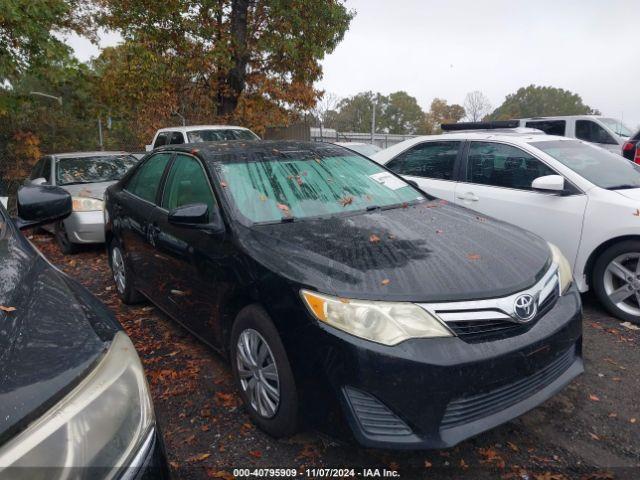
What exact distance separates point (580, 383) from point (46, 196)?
3422 mm

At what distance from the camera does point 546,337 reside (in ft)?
7.46

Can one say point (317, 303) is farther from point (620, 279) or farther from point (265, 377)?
point (620, 279)

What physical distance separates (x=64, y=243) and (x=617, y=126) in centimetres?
1363

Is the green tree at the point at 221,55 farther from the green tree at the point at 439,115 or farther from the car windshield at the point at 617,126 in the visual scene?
the green tree at the point at 439,115

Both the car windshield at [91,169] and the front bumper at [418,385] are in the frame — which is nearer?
the front bumper at [418,385]

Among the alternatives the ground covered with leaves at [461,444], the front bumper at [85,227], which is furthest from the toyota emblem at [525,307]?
the front bumper at [85,227]

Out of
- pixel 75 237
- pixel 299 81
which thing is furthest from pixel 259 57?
pixel 75 237

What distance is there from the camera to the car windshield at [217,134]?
9.73m

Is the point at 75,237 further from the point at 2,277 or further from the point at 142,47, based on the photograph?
the point at 142,47

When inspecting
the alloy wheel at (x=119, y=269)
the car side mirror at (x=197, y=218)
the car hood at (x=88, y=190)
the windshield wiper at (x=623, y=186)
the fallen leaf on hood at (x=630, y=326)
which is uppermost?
the windshield wiper at (x=623, y=186)

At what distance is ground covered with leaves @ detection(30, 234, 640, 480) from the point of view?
232 centimetres

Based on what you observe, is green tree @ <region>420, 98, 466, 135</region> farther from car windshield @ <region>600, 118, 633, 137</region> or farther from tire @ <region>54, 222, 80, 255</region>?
tire @ <region>54, 222, 80, 255</region>

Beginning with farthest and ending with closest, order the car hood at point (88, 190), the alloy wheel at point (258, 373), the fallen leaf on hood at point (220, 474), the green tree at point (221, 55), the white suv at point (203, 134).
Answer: the green tree at point (221, 55) < the white suv at point (203, 134) < the car hood at point (88, 190) < the alloy wheel at point (258, 373) < the fallen leaf on hood at point (220, 474)

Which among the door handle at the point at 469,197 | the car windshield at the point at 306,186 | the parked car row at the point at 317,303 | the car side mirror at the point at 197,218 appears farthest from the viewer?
the door handle at the point at 469,197
